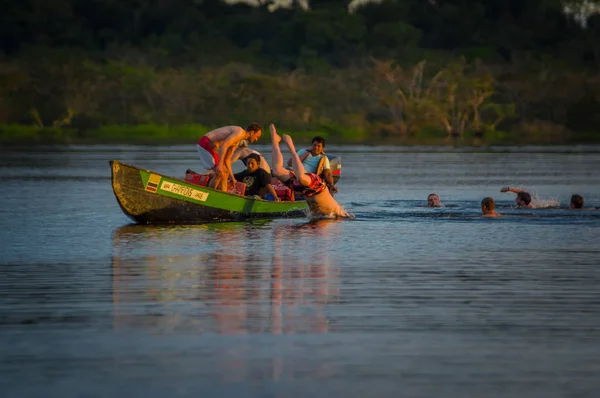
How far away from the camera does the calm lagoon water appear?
10.6 m

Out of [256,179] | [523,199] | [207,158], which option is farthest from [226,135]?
[523,199]

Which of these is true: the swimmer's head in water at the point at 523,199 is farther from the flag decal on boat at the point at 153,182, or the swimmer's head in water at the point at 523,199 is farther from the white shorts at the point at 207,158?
the flag decal on boat at the point at 153,182

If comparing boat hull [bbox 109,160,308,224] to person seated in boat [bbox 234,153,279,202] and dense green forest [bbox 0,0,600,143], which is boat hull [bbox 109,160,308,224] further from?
dense green forest [bbox 0,0,600,143]

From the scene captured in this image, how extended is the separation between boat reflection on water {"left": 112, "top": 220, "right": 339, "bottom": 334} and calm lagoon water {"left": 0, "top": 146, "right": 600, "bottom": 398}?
0.03m

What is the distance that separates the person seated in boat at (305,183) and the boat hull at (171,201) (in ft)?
1.84

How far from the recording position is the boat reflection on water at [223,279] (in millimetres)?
12914

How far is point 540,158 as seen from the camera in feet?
182

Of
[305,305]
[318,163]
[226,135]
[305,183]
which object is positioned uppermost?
[226,135]

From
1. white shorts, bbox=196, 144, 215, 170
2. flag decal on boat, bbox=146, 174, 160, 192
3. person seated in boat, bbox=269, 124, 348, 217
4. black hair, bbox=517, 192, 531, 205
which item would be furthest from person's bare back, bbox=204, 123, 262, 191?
black hair, bbox=517, 192, 531, 205

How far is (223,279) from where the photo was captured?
15891mm

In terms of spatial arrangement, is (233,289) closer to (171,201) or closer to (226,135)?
(171,201)

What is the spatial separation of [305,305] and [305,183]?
385 inches

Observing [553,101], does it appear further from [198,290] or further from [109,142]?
[198,290]

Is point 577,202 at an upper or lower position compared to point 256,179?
lower
